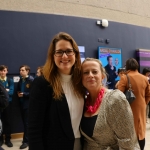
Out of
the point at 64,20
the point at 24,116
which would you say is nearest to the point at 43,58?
the point at 64,20

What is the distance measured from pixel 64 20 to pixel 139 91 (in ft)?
11.3

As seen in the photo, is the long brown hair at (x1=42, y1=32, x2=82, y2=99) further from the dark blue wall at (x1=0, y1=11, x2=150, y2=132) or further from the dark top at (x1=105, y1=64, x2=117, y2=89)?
the dark top at (x1=105, y1=64, x2=117, y2=89)

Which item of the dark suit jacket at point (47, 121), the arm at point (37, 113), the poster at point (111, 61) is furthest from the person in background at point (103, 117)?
the poster at point (111, 61)

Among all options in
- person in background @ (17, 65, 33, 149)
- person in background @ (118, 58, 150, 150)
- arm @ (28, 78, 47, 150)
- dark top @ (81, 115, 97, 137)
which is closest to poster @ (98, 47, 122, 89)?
person in background @ (17, 65, 33, 149)

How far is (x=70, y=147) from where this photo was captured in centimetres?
134

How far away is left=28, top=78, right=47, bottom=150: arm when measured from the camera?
128 cm

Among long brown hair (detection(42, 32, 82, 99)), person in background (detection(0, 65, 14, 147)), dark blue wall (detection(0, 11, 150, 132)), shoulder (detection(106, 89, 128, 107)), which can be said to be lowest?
person in background (detection(0, 65, 14, 147))

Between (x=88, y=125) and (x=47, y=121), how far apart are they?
279 millimetres

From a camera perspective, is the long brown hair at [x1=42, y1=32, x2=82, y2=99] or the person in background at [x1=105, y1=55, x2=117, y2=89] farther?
the person in background at [x1=105, y1=55, x2=117, y2=89]

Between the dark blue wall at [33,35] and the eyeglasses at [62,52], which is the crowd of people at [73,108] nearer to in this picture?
the eyeglasses at [62,52]

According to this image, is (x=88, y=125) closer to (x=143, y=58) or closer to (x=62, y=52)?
(x=62, y=52)

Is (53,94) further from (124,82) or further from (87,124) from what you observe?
(124,82)

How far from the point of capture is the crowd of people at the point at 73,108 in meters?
1.28

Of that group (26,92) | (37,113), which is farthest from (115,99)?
(26,92)
